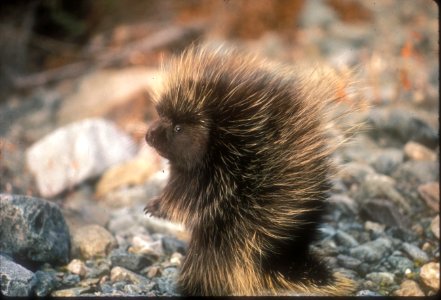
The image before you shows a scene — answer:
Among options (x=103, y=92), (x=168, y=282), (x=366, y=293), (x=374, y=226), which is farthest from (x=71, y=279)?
(x=103, y=92)

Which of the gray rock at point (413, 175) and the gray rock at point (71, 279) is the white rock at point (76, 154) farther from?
the gray rock at point (413, 175)

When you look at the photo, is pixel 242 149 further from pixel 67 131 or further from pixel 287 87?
pixel 67 131

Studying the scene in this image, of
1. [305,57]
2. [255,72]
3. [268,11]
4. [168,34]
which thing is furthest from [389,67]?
[255,72]

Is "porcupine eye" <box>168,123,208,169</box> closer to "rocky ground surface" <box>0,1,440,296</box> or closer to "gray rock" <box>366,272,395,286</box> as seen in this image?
"rocky ground surface" <box>0,1,440,296</box>

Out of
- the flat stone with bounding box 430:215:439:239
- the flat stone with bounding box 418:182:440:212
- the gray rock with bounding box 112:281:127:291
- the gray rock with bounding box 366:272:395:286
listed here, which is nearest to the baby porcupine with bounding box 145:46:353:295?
the gray rock with bounding box 366:272:395:286

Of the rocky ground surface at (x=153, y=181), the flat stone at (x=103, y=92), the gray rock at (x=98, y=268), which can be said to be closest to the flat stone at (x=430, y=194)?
the rocky ground surface at (x=153, y=181)

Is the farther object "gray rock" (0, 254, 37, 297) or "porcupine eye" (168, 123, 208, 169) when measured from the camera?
"porcupine eye" (168, 123, 208, 169)
